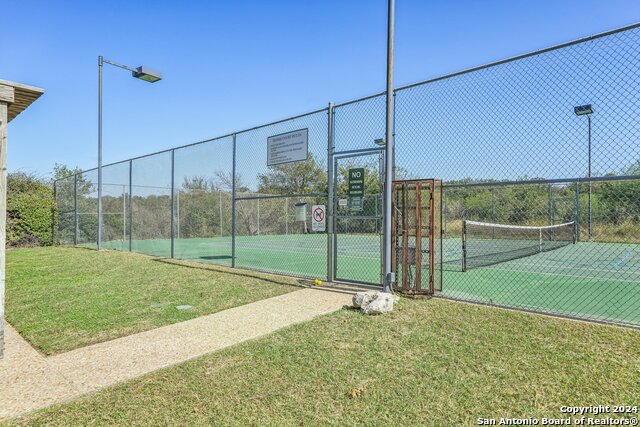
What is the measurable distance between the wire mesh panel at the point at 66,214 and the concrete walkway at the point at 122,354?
1591 cm

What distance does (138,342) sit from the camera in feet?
14.9

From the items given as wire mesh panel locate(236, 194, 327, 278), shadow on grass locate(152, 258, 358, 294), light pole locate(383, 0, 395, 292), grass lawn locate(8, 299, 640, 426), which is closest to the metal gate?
shadow on grass locate(152, 258, 358, 294)

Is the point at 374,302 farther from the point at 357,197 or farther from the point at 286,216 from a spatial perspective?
the point at 286,216

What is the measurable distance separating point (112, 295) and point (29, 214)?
15.0m

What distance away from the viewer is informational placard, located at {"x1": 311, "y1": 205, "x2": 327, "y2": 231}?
7.75 m

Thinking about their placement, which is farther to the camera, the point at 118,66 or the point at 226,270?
the point at 118,66

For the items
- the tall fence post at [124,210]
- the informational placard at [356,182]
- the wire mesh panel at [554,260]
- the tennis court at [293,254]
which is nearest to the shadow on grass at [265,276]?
the tennis court at [293,254]

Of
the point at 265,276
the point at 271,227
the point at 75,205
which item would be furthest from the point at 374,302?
the point at 75,205

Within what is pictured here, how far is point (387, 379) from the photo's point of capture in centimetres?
340

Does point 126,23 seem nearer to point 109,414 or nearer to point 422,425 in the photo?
point 109,414

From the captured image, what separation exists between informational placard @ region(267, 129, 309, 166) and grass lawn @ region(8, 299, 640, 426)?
4440 mm

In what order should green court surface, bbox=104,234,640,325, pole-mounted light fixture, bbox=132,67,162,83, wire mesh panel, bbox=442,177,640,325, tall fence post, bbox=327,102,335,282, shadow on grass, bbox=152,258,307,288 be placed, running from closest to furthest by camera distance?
green court surface, bbox=104,234,640,325
wire mesh panel, bbox=442,177,640,325
tall fence post, bbox=327,102,335,282
shadow on grass, bbox=152,258,307,288
pole-mounted light fixture, bbox=132,67,162,83

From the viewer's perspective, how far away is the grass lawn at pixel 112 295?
5.06m

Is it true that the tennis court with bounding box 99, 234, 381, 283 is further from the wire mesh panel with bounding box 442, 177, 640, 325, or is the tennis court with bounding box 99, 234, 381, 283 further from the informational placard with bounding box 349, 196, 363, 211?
the wire mesh panel with bounding box 442, 177, 640, 325
